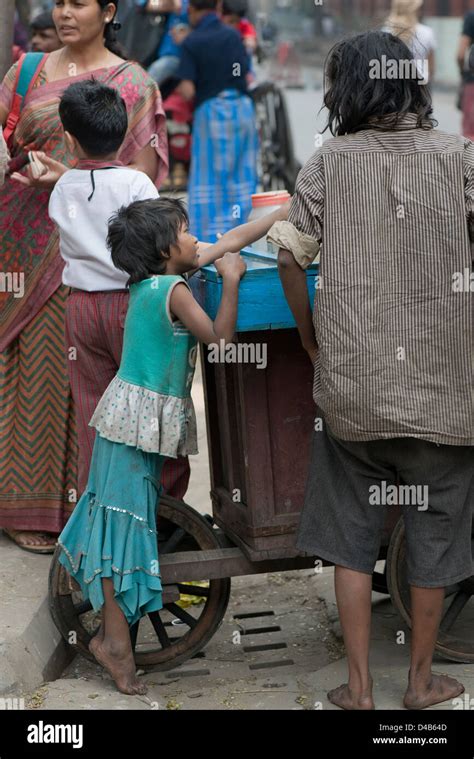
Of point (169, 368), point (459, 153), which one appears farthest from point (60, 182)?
point (459, 153)

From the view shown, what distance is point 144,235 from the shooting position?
122 inches

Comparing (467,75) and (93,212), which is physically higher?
(93,212)

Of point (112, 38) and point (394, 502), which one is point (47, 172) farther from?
point (394, 502)

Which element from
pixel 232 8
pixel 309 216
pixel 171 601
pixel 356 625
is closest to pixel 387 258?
pixel 309 216

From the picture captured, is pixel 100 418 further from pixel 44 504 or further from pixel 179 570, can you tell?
pixel 44 504

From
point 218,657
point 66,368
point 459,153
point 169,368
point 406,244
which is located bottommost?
point 218,657

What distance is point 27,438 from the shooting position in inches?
157

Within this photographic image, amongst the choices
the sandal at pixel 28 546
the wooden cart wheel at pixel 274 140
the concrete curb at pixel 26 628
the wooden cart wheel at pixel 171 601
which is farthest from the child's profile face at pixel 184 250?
the wooden cart wheel at pixel 274 140

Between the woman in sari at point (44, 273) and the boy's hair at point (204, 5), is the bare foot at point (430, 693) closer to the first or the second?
the woman in sari at point (44, 273)

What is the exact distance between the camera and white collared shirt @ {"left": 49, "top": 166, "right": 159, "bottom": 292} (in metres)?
3.36

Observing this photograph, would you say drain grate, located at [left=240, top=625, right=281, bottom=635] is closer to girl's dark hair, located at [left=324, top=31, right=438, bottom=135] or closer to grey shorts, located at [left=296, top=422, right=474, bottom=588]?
grey shorts, located at [left=296, top=422, right=474, bottom=588]

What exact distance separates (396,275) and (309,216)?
0.26 m

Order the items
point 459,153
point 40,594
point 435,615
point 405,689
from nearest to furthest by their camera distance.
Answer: point 459,153
point 435,615
point 405,689
point 40,594

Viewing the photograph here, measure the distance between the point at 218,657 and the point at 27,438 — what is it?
3.29 feet
